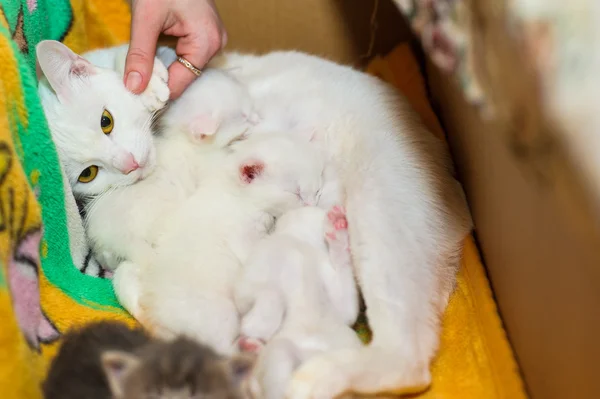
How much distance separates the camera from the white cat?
981 mm

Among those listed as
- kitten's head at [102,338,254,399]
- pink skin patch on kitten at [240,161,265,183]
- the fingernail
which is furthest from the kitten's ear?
the fingernail

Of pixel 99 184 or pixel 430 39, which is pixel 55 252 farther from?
pixel 430 39

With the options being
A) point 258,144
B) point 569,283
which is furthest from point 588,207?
point 258,144

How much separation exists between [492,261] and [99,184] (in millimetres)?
810

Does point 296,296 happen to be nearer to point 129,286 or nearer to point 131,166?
point 129,286

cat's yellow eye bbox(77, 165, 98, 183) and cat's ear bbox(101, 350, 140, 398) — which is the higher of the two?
cat's ear bbox(101, 350, 140, 398)

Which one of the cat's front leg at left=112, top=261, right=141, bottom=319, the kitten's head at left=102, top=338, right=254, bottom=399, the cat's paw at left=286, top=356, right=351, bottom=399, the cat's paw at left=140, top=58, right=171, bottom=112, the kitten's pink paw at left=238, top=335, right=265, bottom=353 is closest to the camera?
the kitten's head at left=102, top=338, right=254, bottom=399

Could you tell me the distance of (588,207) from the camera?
1.47ft

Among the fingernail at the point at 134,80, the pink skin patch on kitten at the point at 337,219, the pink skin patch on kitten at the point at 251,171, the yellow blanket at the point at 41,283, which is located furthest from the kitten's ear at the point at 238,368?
the fingernail at the point at 134,80

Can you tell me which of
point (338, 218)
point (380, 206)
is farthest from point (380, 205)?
point (338, 218)

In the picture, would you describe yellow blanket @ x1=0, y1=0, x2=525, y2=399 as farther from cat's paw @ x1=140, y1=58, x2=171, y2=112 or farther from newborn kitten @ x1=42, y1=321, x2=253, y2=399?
cat's paw @ x1=140, y1=58, x2=171, y2=112

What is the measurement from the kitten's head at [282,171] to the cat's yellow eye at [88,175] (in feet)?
1.00

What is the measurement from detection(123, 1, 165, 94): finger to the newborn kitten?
507mm

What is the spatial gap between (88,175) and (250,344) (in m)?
0.52
